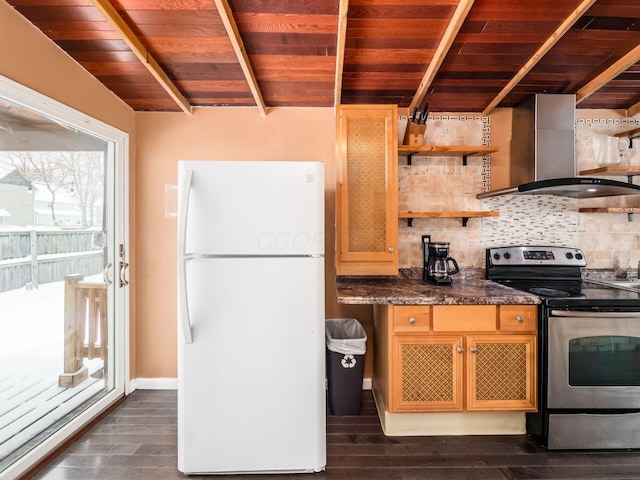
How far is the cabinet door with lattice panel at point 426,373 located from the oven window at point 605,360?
67 centimetres

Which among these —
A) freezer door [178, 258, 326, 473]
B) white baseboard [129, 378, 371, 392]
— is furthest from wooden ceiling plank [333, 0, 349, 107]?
white baseboard [129, 378, 371, 392]

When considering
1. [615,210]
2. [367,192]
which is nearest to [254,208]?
[367,192]

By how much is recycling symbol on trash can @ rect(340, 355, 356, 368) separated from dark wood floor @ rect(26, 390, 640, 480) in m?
0.38

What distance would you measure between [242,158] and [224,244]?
47.1 inches

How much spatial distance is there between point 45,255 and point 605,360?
3413 mm

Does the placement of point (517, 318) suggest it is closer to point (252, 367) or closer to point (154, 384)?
point (252, 367)

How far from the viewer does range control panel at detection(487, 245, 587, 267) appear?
267 cm

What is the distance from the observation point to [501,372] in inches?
81.8

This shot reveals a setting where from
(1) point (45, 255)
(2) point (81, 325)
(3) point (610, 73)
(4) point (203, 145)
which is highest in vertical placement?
(3) point (610, 73)

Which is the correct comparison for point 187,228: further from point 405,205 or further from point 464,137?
point 464,137

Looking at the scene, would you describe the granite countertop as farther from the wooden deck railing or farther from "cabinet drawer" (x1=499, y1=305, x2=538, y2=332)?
the wooden deck railing

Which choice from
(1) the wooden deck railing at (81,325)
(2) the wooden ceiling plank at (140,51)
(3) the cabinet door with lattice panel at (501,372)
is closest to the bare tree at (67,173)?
(1) the wooden deck railing at (81,325)

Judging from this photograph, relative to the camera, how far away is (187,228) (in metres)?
1.76

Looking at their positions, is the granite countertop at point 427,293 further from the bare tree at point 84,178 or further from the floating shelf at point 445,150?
the bare tree at point 84,178
